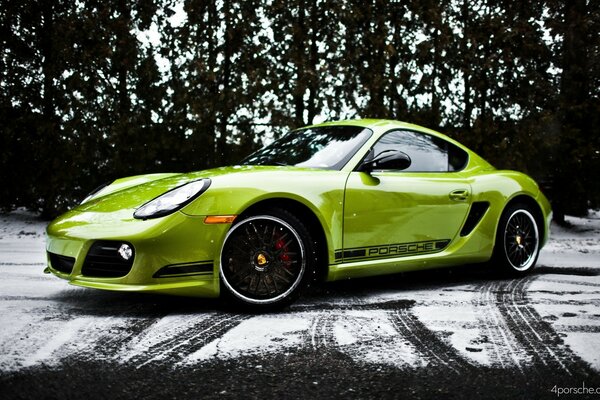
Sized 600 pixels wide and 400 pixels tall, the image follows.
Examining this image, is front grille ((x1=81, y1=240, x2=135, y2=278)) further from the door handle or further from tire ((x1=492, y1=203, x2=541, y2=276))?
tire ((x1=492, y1=203, x2=541, y2=276))

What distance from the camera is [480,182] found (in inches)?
210

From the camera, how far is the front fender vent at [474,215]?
203 inches

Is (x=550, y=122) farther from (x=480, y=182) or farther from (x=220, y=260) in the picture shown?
(x=220, y=260)

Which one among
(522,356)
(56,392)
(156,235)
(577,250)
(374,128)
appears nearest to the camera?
(56,392)

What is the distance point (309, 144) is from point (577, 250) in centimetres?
480

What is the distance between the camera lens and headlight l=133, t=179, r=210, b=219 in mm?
3787

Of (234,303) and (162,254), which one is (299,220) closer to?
(234,303)

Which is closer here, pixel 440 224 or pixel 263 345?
pixel 263 345

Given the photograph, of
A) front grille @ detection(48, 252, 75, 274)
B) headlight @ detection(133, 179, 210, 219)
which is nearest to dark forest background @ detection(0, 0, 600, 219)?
front grille @ detection(48, 252, 75, 274)

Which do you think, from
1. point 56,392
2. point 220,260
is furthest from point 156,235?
point 56,392

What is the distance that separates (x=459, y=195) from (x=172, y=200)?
2.34m

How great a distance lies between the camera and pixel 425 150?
5.22m

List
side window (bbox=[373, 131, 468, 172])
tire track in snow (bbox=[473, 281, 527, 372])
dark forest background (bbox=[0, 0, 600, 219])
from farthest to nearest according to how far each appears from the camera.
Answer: dark forest background (bbox=[0, 0, 600, 219]) < side window (bbox=[373, 131, 468, 172]) < tire track in snow (bbox=[473, 281, 527, 372])

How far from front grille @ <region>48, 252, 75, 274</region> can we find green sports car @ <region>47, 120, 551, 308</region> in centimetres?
1
